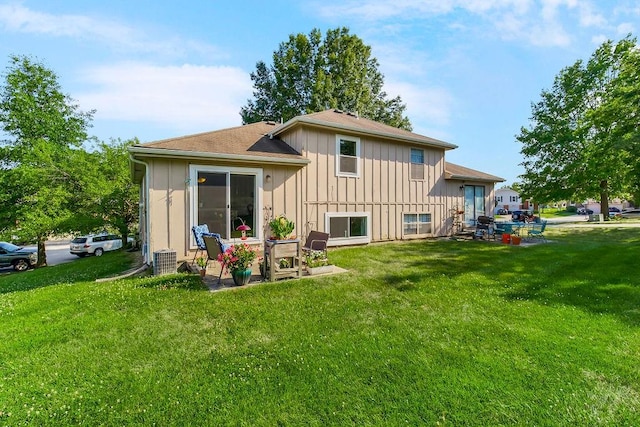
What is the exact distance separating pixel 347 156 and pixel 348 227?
252cm

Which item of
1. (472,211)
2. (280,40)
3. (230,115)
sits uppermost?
(280,40)

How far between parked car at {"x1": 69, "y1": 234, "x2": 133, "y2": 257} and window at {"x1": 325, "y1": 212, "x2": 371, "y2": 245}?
14.7 m

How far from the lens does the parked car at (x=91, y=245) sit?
17680mm

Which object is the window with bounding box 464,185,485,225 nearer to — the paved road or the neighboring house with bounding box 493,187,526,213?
the paved road

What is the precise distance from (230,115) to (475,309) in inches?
1222

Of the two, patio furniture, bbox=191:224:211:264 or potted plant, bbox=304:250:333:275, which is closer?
potted plant, bbox=304:250:333:275

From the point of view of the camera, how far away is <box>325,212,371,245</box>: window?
32.1 ft

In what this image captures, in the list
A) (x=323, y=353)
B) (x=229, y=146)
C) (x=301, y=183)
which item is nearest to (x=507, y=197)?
(x=301, y=183)

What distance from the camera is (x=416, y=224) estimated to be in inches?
473

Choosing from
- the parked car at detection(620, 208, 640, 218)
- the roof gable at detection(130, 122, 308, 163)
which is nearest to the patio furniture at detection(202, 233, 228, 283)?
the roof gable at detection(130, 122, 308, 163)

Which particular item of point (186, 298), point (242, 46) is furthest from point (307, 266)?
point (242, 46)

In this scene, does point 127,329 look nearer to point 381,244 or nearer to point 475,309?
point 475,309

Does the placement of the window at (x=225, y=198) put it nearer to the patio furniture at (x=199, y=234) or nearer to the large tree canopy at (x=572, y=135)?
the patio furniture at (x=199, y=234)

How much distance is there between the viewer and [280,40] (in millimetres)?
27875
